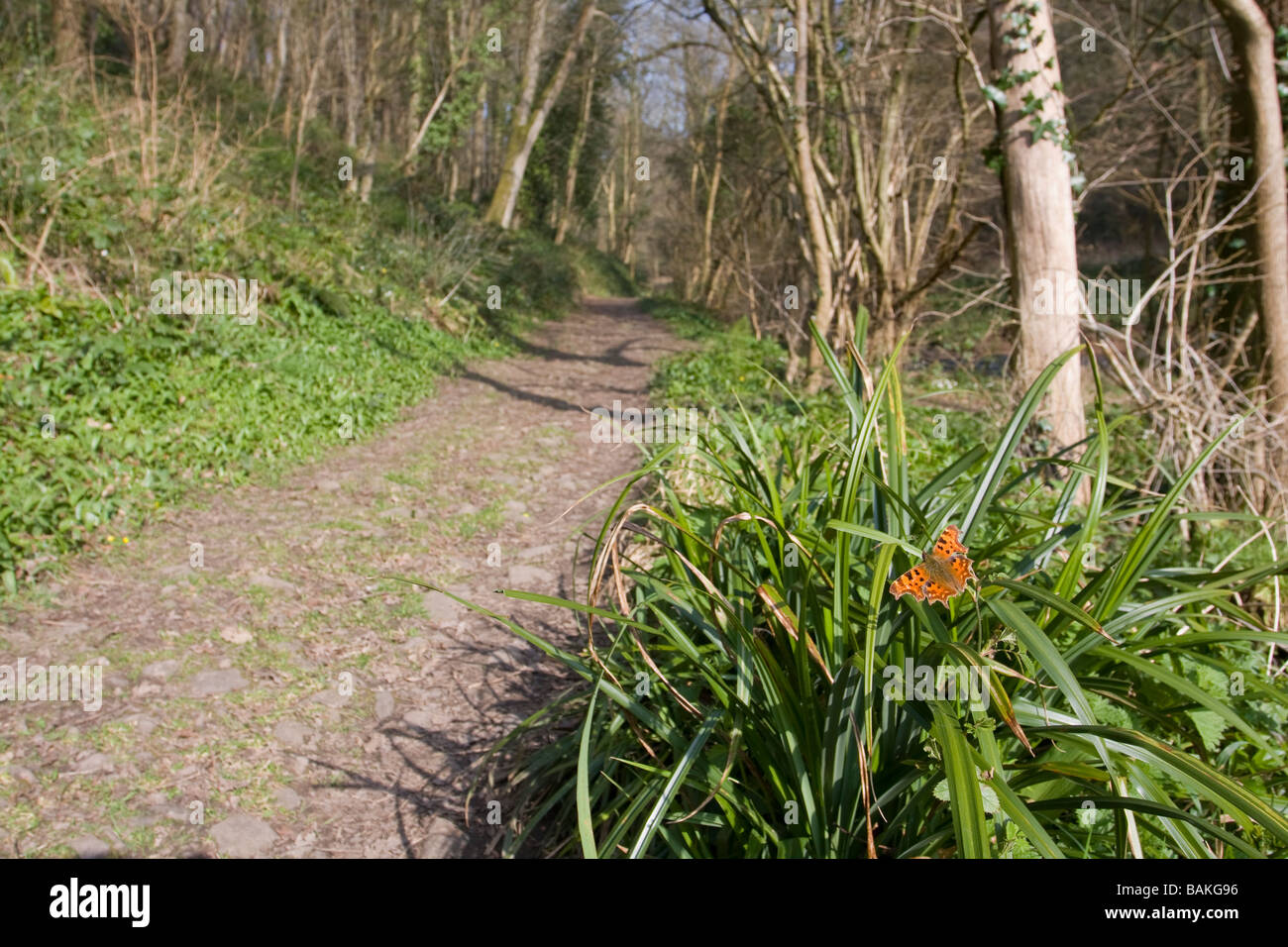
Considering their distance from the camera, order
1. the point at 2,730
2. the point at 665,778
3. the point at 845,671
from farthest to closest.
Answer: the point at 2,730
the point at 665,778
the point at 845,671

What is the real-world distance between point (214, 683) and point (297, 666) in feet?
1.09

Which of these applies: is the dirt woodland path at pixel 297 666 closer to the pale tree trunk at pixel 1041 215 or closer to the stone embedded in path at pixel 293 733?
the stone embedded in path at pixel 293 733

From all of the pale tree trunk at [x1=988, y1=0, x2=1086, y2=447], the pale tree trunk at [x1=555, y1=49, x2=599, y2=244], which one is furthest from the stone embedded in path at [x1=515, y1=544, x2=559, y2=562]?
the pale tree trunk at [x1=555, y1=49, x2=599, y2=244]

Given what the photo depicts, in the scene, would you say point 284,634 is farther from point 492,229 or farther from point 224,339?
point 492,229

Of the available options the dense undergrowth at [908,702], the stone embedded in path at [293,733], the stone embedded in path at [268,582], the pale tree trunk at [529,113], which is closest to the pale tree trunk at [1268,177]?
the dense undergrowth at [908,702]

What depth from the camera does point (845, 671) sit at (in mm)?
2004

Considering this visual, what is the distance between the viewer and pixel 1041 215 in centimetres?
511

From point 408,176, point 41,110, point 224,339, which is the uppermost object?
point 408,176

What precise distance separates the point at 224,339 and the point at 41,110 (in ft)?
9.32

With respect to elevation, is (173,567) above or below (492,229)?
below

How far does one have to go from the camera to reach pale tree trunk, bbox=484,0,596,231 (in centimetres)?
1631

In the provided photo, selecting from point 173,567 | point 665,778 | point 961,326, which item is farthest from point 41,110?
point 961,326

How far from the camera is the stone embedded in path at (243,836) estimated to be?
273cm
